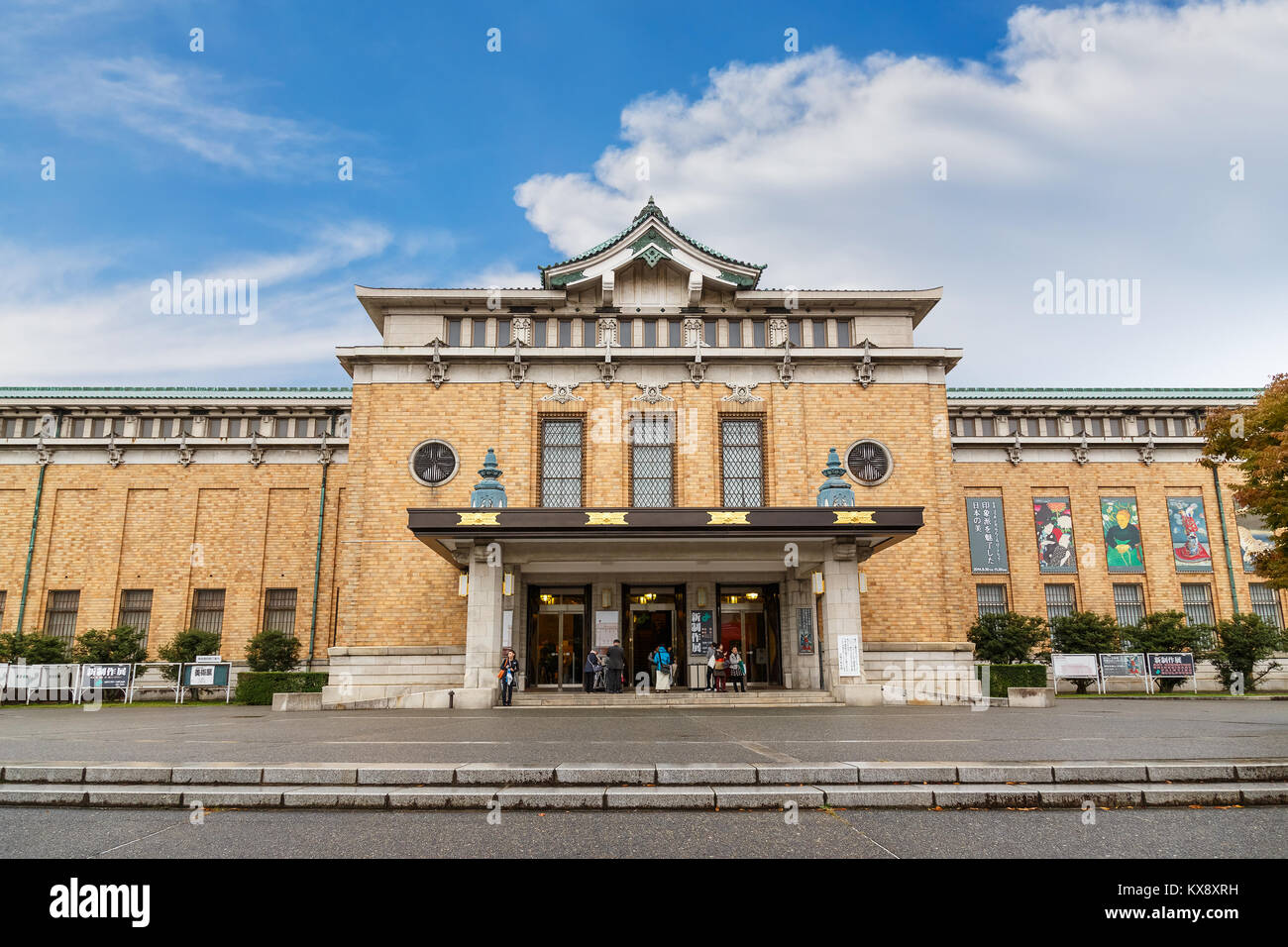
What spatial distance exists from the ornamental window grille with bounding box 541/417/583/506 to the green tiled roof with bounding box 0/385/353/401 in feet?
43.4

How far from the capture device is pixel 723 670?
25781 millimetres

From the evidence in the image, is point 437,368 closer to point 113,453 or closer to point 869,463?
point 869,463

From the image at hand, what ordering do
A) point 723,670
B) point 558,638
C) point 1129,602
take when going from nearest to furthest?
point 723,670 < point 558,638 < point 1129,602

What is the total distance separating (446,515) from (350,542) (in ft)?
26.3

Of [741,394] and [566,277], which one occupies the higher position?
[566,277]

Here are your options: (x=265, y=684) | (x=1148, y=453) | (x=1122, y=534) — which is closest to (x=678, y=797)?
(x=265, y=684)

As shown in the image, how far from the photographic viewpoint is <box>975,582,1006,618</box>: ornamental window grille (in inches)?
1415

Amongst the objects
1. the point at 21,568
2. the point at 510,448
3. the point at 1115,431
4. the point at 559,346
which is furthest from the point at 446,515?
the point at 1115,431

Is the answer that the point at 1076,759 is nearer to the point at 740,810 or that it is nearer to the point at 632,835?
the point at 740,810

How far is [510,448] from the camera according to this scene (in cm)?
2875

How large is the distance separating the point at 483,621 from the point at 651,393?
1118 cm

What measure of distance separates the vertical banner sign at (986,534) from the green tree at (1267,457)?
1473cm

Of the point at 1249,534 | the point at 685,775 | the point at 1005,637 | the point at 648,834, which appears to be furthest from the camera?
the point at 1249,534
